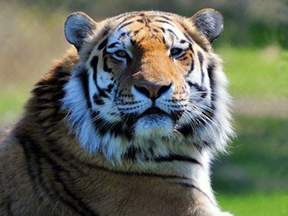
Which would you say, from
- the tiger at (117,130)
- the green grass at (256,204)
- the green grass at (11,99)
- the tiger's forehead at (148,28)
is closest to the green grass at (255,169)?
the green grass at (256,204)

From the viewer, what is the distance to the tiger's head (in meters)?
4.00

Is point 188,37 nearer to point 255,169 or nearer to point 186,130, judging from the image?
point 186,130

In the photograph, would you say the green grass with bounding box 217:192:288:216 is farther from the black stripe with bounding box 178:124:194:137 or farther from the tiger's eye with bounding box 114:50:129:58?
the tiger's eye with bounding box 114:50:129:58

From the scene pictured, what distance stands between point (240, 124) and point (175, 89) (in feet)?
16.1

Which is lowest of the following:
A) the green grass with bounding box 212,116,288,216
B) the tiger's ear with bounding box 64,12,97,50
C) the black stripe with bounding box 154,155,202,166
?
the green grass with bounding box 212,116,288,216

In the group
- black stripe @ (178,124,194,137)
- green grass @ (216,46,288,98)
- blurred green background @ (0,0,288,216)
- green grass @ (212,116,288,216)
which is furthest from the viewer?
green grass @ (216,46,288,98)

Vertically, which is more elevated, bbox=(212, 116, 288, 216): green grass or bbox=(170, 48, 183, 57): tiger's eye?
bbox=(170, 48, 183, 57): tiger's eye

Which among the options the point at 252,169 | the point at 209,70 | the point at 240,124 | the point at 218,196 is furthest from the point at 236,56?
the point at 209,70

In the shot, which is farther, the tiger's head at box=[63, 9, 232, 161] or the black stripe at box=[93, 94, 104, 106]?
the black stripe at box=[93, 94, 104, 106]

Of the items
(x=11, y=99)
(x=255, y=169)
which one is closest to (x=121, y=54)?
(x=255, y=169)

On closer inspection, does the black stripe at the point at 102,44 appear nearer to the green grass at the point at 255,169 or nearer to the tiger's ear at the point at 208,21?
the tiger's ear at the point at 208,21

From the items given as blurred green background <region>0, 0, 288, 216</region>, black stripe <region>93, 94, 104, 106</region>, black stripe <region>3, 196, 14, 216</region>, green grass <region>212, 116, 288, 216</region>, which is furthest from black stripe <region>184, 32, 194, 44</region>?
blurred green background <region>0, 0, 288, 216</region>

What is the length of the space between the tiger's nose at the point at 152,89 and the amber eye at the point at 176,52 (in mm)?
248

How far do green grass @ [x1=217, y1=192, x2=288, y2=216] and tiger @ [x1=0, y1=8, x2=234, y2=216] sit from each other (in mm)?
2064
